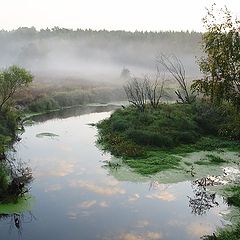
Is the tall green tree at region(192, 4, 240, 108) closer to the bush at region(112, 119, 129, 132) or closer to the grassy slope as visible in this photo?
the grassy slope

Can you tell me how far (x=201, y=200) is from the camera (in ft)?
69.7

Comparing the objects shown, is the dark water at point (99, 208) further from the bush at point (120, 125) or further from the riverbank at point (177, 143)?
the bush at point (120, 125)

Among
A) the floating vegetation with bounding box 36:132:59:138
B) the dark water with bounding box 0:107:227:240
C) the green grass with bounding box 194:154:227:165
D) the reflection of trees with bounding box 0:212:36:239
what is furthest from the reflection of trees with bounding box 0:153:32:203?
the green grass with bounding box 194:154:227:165

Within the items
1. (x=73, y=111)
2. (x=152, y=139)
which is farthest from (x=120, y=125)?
(x=73, y=111)

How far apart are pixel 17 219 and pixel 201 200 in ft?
31.7

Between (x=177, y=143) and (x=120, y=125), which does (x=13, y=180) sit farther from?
(x=120, y=125)

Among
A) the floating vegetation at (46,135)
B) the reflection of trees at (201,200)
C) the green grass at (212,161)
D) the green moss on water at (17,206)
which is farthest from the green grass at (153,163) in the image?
the floating vegetation at (46,135)

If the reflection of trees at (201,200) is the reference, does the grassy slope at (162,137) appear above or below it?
above

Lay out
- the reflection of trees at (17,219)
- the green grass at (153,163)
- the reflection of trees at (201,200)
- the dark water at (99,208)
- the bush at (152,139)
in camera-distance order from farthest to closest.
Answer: the bush at (152,139), the green grass at (153,163), the reflection of trees at (201,200), the reflection of trees at (17,219), the dark water at (99,208)

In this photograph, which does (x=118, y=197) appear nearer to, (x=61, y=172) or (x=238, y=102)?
(x=61, y=172)

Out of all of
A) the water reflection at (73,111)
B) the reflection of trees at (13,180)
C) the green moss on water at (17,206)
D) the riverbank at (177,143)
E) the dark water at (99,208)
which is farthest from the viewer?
the water reflection at (73,111)

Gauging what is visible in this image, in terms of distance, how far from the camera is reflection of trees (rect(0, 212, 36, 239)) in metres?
18.2

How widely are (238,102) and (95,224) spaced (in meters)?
8.78

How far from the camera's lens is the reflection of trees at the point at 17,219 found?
18.2 metres
